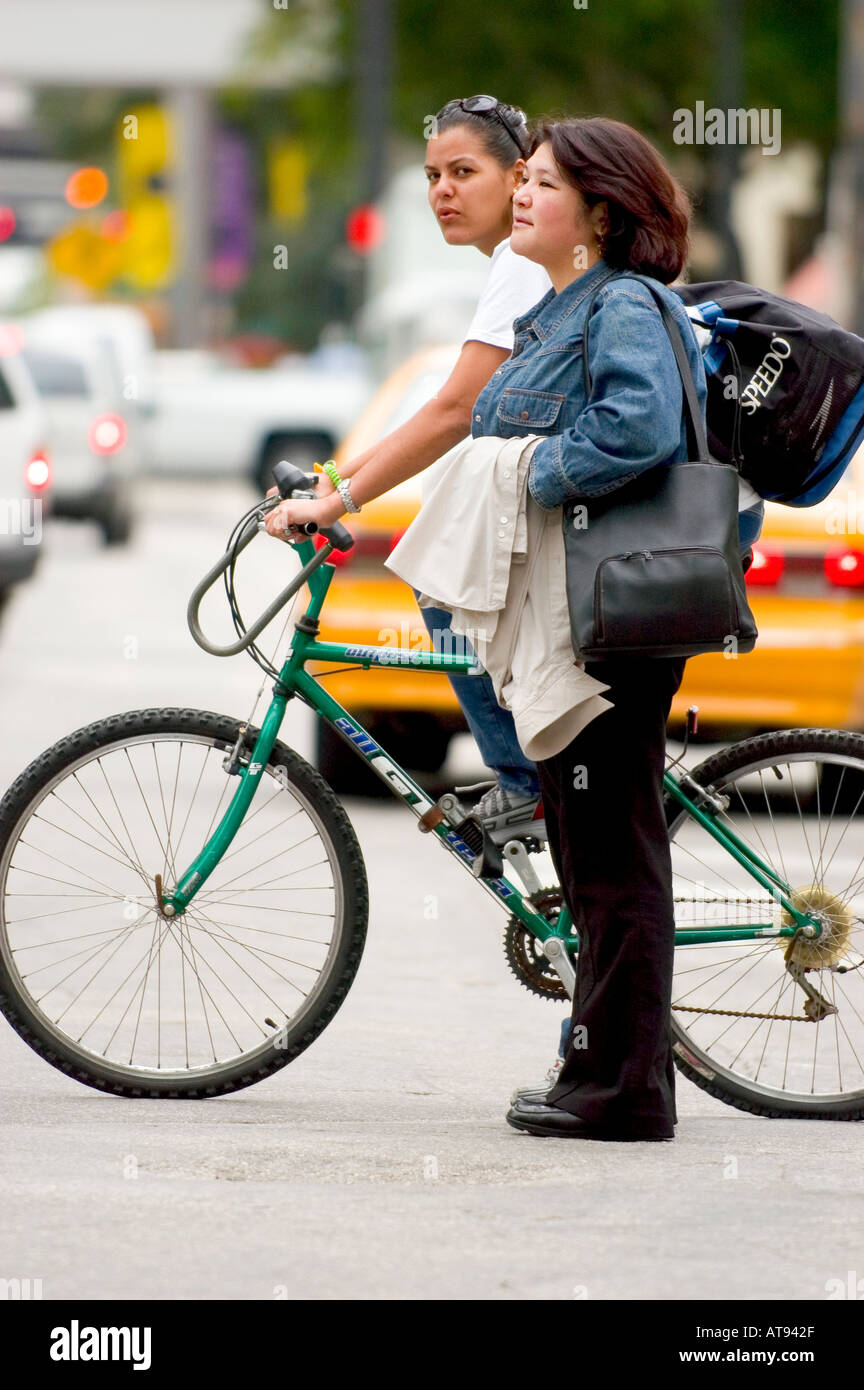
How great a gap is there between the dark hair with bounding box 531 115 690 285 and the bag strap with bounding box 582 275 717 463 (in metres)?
0.07

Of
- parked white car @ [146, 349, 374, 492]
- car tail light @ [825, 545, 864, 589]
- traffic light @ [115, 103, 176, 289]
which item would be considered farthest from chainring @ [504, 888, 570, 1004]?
traffic light @ [115, 103, 176, 289]

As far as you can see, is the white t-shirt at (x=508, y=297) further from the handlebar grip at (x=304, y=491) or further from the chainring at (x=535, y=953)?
the chainring at (x=535, y=953)

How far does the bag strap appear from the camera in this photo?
4324mm

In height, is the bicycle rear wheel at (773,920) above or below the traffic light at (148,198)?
below

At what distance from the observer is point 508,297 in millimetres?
4766

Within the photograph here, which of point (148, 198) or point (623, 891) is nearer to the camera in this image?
point (623, 891)

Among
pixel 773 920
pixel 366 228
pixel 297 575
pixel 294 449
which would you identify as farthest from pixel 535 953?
pixel 366 228

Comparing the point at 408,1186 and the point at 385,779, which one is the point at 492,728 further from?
the point at 408,1186

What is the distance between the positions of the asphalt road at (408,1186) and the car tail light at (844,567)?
10.1ft

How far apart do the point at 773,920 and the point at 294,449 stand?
2383 cm

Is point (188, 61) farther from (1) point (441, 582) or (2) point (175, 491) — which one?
(1) point (441, 582)

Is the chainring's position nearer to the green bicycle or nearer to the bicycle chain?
the green bicycle

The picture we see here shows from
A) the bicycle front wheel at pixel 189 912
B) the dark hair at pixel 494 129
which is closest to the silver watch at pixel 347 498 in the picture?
the bicycle front wheel at pixel 189 912

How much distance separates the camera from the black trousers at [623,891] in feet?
14.7
